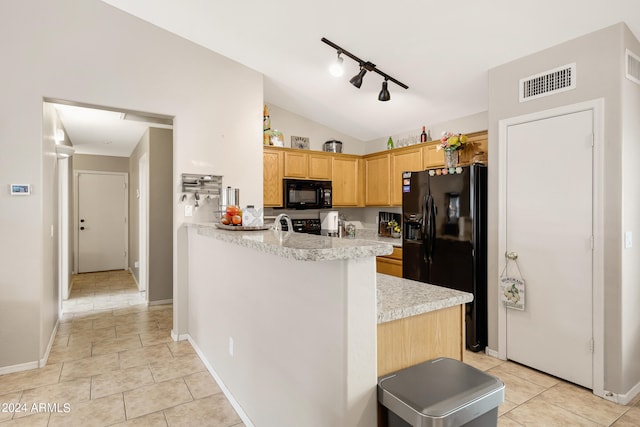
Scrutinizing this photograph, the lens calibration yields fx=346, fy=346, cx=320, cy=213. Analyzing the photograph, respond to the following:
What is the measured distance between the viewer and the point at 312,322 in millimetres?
1379

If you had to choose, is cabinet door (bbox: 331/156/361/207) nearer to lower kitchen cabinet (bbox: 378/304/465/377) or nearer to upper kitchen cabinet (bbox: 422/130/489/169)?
upper kitchen cabinet (bbox: 422/130/489/169)

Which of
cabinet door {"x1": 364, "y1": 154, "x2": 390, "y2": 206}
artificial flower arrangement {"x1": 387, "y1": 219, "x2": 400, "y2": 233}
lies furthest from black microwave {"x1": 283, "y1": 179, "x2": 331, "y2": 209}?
artificial flower arrangement {"x1": 387, "y1": 219, "x2": 400, "y2": 233}

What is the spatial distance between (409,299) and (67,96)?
3258 millimetres

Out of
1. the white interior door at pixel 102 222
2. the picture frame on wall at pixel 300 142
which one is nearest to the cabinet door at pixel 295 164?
the picture frame on wall at pixel 300 142

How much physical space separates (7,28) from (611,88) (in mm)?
4548

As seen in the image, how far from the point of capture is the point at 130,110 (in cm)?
326

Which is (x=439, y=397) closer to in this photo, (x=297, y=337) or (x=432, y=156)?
(x=297, y=337)

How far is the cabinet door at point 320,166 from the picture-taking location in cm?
480

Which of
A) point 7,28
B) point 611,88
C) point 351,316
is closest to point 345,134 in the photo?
point 611,88

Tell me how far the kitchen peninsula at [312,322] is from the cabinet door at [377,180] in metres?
2.98

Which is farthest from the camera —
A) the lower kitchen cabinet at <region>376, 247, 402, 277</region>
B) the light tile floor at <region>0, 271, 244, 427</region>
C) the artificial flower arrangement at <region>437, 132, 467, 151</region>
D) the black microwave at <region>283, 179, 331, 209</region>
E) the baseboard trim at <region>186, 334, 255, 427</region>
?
the black microwave at <region>283, 179, 331, 209</region>

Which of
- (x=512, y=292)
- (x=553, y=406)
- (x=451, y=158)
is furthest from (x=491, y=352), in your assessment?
(x=451, y=158)

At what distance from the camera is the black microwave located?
4.55 meters

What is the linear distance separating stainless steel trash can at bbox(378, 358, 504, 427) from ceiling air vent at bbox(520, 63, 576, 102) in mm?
2357
